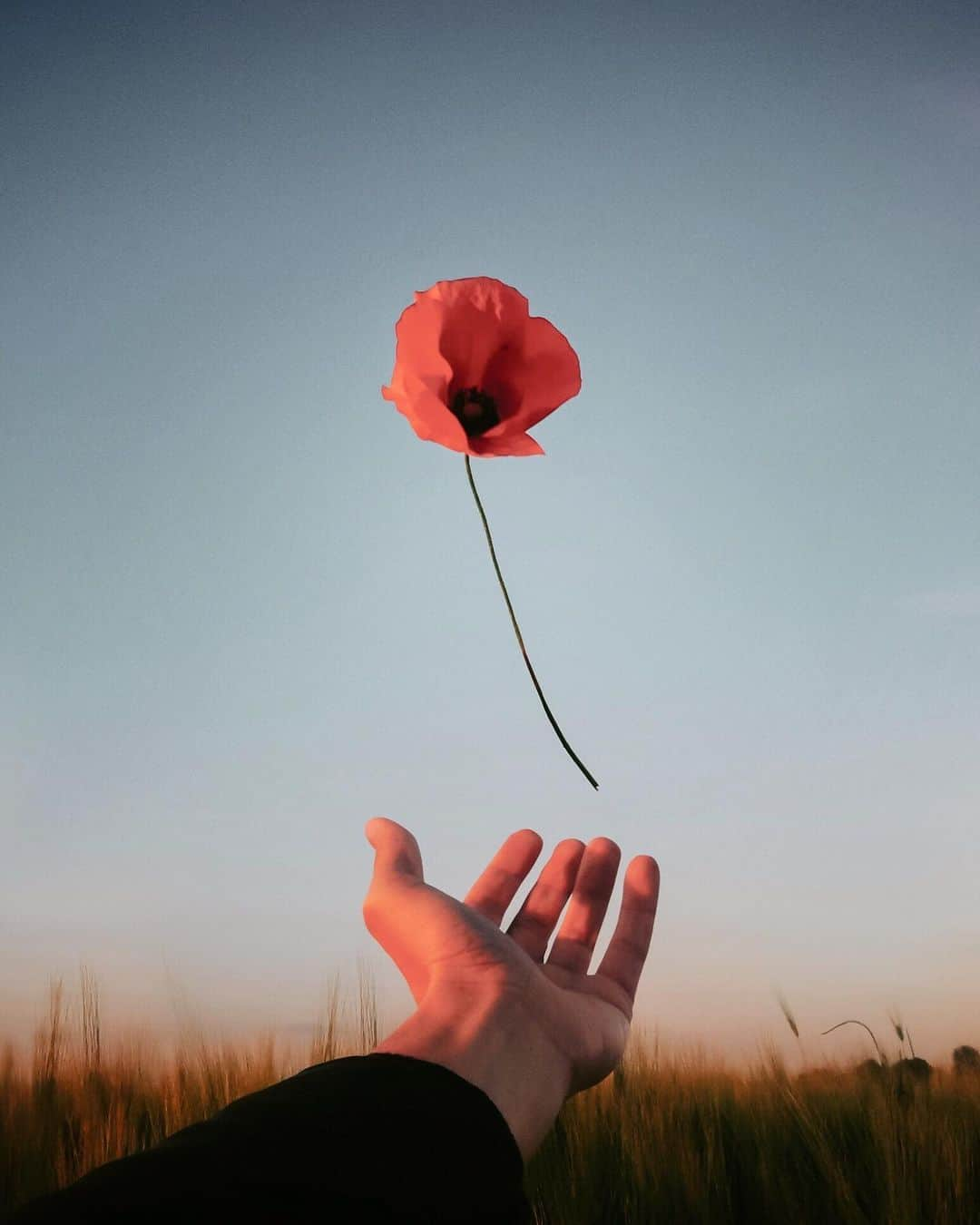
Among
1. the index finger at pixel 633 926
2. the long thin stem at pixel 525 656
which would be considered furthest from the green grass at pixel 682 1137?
the long thin stem at pixel 525 656

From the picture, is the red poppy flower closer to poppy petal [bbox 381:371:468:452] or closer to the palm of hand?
poppy petal [bbox 381:371:468:452]

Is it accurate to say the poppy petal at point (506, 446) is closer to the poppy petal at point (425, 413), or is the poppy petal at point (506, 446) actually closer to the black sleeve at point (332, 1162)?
the poppy petal at point (425, 413)

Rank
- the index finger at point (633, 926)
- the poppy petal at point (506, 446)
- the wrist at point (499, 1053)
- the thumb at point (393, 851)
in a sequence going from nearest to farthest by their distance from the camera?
the wrist at point (499, 1053) < the poppy petal at point (506, 446) < the thumb at point (393, 851) < the index finger at point (633, 926)

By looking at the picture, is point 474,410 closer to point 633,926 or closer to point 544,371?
point 544,371

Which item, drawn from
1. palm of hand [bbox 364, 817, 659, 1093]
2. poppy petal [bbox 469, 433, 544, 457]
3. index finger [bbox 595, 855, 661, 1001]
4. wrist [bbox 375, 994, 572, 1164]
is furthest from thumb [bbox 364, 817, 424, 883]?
poppy petal [bbox 469, 433, 544, 457]

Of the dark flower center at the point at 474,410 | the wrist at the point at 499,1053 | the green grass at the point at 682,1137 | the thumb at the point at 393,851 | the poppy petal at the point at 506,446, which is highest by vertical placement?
the dark flower center at the point at 474,410

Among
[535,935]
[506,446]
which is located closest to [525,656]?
[506,446]

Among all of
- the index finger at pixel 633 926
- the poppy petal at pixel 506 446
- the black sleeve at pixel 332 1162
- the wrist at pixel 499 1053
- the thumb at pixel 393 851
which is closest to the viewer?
the black sleeve at pixel 332 1162
